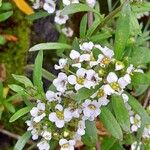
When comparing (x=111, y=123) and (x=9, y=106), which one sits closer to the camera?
(x=111, y=123)

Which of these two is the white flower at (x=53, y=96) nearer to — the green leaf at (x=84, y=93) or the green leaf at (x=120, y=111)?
the green leaf at (x=84, y=93)

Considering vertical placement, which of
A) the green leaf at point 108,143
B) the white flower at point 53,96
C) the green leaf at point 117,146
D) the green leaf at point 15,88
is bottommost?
the green leaf at point 117,146

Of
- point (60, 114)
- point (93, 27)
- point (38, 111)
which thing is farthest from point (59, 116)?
point (93, 27)

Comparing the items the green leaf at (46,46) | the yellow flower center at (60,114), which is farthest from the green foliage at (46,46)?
the yellow flower center at (60,114)

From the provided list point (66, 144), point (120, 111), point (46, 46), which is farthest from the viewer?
point (46, 46)

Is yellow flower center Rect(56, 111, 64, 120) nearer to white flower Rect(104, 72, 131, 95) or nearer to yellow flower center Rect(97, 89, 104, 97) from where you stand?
yellow flower center Rect(97, 89, 104, 97)

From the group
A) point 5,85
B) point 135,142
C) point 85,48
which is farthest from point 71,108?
point 5,85

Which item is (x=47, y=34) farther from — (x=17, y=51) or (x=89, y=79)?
(x=89, y=79)

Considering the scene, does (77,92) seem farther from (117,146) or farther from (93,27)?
(117,146)
